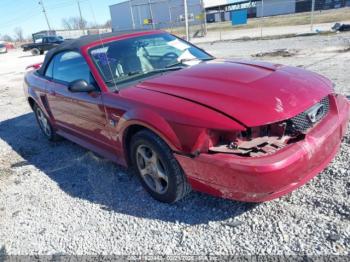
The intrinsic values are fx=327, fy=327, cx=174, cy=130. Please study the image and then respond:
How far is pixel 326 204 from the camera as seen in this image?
2799mm

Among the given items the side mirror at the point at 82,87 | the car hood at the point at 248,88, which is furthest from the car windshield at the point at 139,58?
the car hood at the point at 248,88

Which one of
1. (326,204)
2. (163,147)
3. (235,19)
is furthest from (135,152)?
(235,19)

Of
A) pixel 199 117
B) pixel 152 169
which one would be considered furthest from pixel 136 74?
pixel 199 117

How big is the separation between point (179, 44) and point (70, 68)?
1.45 metres

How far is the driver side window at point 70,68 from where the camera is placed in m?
3.81

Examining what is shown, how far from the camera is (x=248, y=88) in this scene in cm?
281

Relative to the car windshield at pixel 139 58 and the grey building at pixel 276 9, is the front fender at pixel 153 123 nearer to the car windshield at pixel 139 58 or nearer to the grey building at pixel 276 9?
the car windshield at pixel 139 58

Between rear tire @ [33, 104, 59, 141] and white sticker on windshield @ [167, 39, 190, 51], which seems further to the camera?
rear tire @ [33, 104, 59, 141]

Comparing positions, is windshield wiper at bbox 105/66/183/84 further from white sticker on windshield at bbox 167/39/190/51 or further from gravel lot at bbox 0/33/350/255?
gravel lot at bbox 0/33/350/255

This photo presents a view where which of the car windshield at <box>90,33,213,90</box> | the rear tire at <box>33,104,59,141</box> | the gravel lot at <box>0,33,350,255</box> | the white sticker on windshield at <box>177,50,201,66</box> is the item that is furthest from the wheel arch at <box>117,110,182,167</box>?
the rear tire at <box>33,104,59,141</box>

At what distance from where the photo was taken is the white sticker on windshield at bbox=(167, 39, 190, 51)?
4.19 metres

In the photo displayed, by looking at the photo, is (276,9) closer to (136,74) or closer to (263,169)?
(136,74)

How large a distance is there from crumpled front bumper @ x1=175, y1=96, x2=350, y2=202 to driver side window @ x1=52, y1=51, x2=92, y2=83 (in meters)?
1.78

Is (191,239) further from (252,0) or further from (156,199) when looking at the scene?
(252,0)
